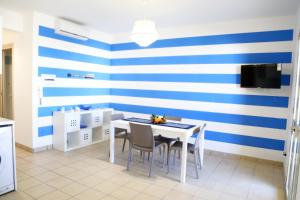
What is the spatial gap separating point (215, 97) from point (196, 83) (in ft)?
1.60

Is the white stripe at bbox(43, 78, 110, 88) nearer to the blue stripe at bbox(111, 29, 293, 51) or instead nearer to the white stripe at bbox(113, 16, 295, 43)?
the blue stripe at bbox(111, 29, 293, 51)

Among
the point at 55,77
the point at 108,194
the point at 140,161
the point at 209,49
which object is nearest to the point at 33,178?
the point at 108,194

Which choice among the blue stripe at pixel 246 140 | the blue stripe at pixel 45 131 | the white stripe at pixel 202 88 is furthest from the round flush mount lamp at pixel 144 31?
the blue stripe at pixel 45 131

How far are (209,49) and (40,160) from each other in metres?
3.76

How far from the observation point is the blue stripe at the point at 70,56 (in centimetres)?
402

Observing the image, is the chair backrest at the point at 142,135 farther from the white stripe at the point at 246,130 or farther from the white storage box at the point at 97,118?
the white storage box at the point at 97,118

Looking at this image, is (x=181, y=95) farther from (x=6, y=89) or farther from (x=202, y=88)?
(x=6, y=89)

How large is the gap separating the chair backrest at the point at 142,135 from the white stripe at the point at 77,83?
2011mm

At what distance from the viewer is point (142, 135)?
3.22 meters

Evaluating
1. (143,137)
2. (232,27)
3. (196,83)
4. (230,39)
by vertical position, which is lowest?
(143,137)

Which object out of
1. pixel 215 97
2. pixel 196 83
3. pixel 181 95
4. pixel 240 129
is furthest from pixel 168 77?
pixel 240 129

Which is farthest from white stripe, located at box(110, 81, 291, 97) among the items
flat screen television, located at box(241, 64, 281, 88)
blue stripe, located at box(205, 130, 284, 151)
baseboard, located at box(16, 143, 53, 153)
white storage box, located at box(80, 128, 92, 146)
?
baseboard, located at box(16, 143, 53, 153)

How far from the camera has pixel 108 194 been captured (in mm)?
2652

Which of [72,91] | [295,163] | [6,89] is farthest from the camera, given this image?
[6,89]
